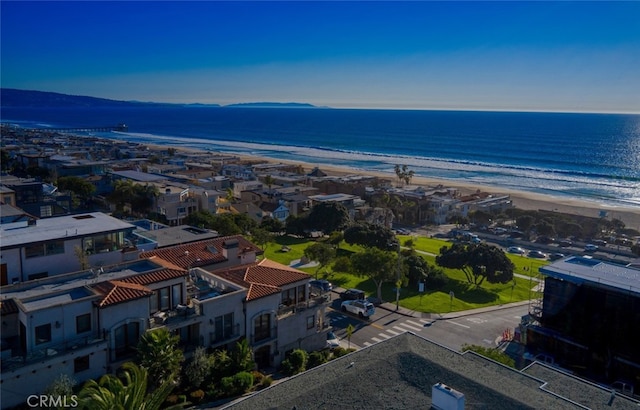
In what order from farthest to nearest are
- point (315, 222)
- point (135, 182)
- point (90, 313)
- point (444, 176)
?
point (444, 176), point (135, 182), point (315, 222), point (90, 313)

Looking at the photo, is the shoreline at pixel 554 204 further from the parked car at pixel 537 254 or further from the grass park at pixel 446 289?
the grass park at pixel 446 289

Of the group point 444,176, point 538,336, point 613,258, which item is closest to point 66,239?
point 538,336

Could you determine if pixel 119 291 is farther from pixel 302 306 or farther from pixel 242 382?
pixel 302 306

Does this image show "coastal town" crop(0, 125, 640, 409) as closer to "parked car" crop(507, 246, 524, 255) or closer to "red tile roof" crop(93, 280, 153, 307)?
"red tile roof" crop(93, 280, 153, 307)

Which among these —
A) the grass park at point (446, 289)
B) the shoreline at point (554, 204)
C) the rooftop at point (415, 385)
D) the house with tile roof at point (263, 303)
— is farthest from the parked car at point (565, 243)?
the rooftop at point (415, 385)

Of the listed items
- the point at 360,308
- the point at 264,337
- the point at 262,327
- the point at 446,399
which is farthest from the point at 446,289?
the point at 446,399

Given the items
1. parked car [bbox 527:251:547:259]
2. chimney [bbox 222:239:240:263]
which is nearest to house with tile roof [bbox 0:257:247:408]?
chimney [bbox 222:239:240:263]

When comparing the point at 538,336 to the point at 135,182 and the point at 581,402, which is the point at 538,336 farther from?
the point at 135,182
